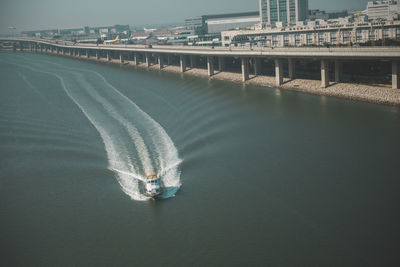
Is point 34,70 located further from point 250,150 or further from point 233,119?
point 250,150

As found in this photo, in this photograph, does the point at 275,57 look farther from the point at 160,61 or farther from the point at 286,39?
the point at 160,61

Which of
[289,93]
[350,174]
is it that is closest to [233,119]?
[289,93]

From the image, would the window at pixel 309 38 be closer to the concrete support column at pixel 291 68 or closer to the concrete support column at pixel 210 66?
the concrete support column at pixel 210 66

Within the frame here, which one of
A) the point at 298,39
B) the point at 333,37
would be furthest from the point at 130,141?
the point at 298,39

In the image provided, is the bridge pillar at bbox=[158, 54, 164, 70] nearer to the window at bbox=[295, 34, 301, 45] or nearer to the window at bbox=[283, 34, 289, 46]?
the window at bbox=[283, 34, 289, 46]

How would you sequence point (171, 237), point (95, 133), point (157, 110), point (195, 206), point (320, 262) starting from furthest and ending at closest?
1. point (157, 110)
2. point (95, 133)
3. point (195, 206)
4. point (171, 237)
5. point (320, 262)

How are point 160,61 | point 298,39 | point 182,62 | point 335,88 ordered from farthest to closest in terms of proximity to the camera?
point 160,61 → point 298,39 → point 182,62 → point 335,88
